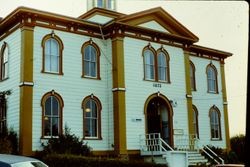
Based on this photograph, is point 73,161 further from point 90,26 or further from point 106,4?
point 106,4

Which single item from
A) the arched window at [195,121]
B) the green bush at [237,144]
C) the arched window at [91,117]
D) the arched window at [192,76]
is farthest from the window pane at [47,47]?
the green bush at [237,144]

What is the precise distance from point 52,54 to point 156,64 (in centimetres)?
730

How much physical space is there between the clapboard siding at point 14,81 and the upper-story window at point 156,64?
27.1 feet

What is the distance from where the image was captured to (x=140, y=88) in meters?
25.6

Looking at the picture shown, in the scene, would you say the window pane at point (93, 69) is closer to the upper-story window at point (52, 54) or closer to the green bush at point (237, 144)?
the upper-story window at point (52, 54)

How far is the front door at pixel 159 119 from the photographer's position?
89.3 ft

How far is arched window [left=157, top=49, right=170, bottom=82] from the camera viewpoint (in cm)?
2719

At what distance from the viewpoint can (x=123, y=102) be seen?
24438mm

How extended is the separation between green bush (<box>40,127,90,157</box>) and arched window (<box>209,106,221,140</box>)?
1291 cm

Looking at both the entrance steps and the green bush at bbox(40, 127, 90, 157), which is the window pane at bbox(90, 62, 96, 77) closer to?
the green bush at bbox(40, 127, 90, 157)

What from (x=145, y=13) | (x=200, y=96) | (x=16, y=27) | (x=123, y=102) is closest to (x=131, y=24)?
(x=145, y=13)

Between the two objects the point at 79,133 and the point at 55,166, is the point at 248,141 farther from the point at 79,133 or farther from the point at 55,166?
the point at 79,133

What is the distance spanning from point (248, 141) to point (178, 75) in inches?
953

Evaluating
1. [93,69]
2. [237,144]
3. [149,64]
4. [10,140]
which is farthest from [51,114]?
[237,144]
